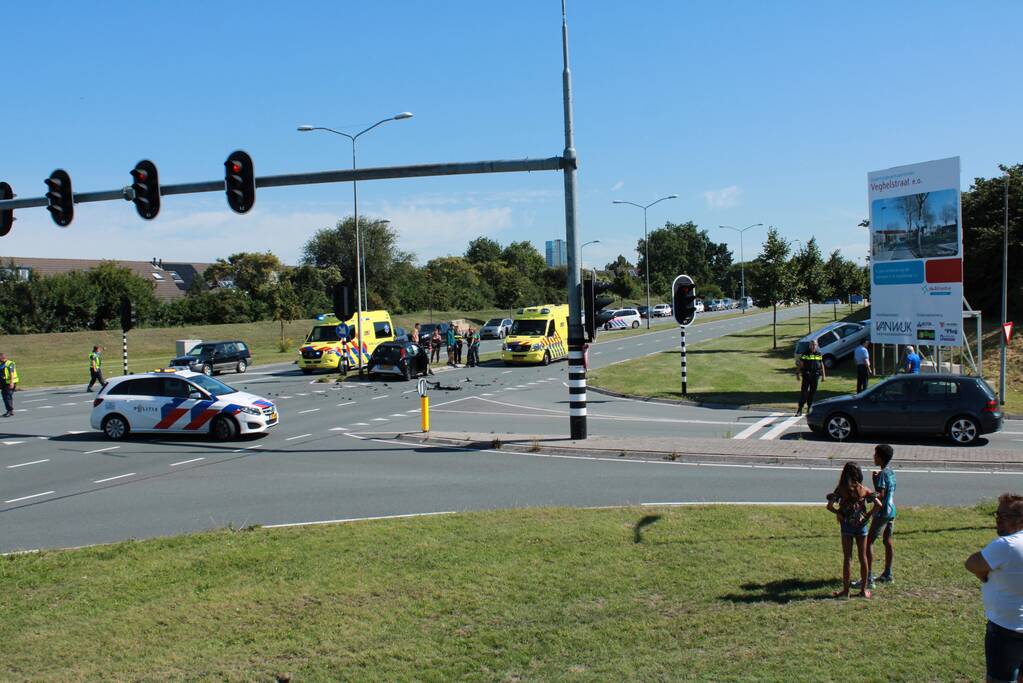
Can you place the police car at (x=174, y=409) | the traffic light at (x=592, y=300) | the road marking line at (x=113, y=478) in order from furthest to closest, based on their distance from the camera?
the police car at (x=174, y=409)
the traffic light at (x=592, y=300)
the road marking line at (x=113, y=478)

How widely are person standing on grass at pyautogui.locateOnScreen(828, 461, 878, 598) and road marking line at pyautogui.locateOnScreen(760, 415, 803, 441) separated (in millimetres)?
10415

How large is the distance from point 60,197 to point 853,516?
14.5m

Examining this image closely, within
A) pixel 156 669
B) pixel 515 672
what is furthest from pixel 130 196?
pixel 515 672

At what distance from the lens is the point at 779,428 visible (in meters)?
19.4

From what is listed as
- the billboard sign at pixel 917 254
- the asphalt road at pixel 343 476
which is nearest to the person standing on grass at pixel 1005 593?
the asphalt road at pixel 343 476

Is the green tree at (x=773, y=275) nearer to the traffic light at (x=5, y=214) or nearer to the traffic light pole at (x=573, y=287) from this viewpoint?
the traffic light pole at (x=573, y=287)

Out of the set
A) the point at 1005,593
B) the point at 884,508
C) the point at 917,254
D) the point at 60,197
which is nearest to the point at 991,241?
the point at 917,254

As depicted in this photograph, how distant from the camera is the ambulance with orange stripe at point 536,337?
127 ft

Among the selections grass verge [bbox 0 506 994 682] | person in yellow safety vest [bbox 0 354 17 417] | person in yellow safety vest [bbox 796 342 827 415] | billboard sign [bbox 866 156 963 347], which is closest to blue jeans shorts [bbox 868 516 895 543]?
grass verge [bbox 0 506 994 682]

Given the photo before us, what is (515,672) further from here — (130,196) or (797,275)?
(797,275)

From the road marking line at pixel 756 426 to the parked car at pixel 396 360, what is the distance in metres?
15.2

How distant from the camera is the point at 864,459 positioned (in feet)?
47.0

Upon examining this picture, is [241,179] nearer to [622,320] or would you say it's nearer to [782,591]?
[782,591]

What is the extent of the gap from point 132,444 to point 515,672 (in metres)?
14.9
